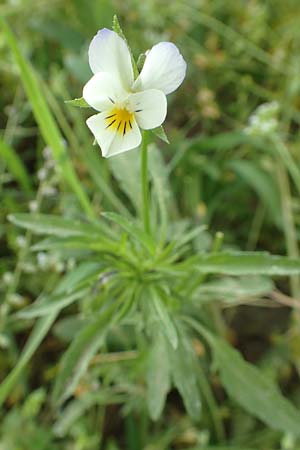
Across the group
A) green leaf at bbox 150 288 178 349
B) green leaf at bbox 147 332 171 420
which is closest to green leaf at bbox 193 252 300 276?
green leaf at bbox 150 288 178 349

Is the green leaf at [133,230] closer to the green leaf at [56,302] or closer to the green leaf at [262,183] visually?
the green leaf at [56,302]

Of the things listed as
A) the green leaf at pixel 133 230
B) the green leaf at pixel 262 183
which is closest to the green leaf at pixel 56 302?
the green leaf at pixel 133 230

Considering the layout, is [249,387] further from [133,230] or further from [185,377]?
[133,230]

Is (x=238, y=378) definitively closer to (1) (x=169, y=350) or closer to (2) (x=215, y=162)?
(1) (x=169, y=350)

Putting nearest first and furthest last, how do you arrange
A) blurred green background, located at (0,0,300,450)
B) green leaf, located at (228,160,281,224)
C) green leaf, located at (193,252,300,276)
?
green leaf, located at (193,252,300,276) < blurred green background, located at (0,0,300,450) < green leaf, located at (228,160,281,224)

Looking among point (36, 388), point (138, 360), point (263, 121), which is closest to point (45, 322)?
point (138, 360)

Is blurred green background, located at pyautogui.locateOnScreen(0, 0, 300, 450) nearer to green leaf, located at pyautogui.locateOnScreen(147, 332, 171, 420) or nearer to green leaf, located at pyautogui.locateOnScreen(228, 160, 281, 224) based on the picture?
green leaf, located at pyautogui.locateOnScreen(228, 160, 281, 224)
